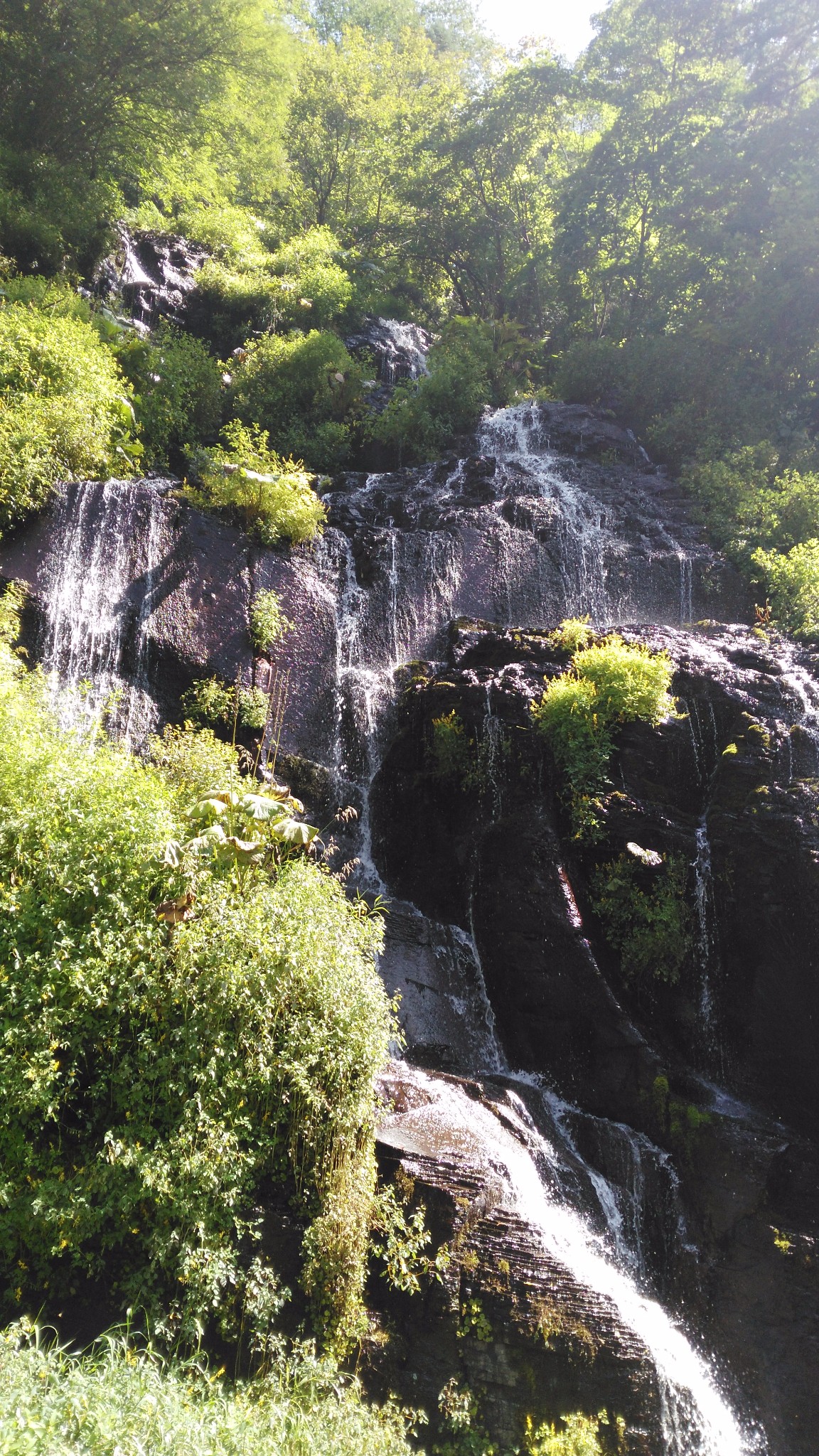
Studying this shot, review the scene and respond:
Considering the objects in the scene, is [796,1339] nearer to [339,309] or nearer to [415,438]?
[415,438]

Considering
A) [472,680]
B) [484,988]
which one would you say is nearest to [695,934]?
[484,988]

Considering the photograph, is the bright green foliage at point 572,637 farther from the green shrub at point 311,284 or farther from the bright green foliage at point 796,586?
the green shrub at point 311,284

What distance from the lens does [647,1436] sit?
15.3 feet

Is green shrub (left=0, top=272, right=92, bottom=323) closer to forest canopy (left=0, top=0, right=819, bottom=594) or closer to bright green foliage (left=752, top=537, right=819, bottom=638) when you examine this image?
forest canopy (left=0, top=0, right=819, bottom=594)

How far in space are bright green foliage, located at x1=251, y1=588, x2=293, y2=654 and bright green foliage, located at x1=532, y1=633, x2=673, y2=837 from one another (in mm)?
3747

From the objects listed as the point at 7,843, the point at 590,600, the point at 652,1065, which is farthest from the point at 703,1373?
the point at 590,600

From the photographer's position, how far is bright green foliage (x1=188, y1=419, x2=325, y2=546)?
36.0ft

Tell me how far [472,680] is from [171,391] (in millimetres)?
8533

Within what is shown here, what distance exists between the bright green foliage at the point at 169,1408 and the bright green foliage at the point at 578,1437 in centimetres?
84

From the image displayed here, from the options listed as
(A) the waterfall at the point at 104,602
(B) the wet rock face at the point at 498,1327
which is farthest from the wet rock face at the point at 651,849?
(A) the waterfall at the point at 104,602

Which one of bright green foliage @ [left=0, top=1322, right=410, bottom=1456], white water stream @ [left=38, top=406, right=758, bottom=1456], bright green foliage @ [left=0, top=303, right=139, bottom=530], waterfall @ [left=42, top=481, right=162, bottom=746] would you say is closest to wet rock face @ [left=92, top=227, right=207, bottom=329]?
bright green foliage @ [left=0, top=303, right=139, bottom=530]

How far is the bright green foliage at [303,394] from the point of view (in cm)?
1498

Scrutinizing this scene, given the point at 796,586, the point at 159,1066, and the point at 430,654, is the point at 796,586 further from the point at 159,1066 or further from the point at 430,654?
the point at 159,1066

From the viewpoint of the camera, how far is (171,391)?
45.1 feet
